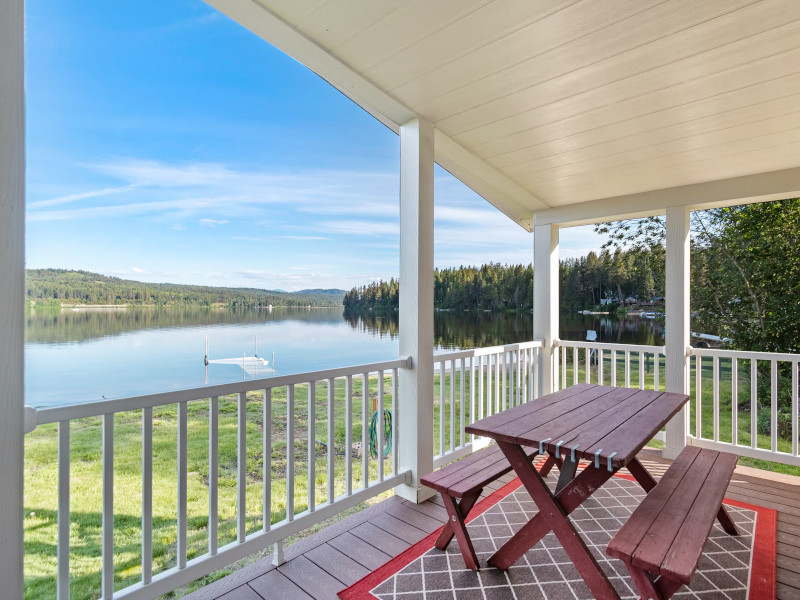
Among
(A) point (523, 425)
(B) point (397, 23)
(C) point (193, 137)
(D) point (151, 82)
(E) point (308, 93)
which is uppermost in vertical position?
(E) point (308, 93)

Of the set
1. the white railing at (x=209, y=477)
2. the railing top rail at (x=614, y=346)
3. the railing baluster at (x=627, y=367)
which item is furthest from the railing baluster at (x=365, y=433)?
the railing baluster at (x=627, y=367)

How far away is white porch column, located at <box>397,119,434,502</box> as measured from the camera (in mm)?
2682

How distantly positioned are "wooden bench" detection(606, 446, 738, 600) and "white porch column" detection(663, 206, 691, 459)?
1.57 meters

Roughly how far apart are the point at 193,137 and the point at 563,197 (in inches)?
139

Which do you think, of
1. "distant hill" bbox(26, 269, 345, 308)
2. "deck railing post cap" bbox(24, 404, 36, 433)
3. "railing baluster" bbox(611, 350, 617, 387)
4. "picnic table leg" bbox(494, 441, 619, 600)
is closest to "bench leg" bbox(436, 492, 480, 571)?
"picnic table leg" bbox(494, 441, 619, 600)

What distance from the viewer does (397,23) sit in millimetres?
1914

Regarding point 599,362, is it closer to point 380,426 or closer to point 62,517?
point 380,426

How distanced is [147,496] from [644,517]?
1949 mm

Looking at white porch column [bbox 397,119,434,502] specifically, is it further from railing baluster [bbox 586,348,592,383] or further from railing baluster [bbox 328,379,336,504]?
railing baluster [bbox 586,348,592,383]

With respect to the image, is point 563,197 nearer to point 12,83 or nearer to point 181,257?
point 181,257

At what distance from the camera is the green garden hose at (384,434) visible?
2.77 meters

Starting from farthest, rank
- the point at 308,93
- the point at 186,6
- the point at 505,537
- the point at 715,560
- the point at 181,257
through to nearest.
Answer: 1. the point at 308,93
2. the point at 186,6
3. the point at 181,257
4. the point at 505,537
5. the point at 715,560

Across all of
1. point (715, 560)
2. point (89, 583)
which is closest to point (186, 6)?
point (89, 583)

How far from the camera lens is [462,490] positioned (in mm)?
1904
